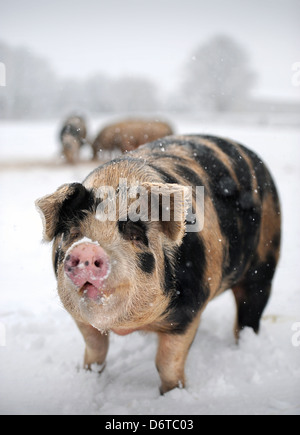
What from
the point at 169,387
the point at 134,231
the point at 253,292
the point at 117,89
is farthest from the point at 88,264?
the point at 117,89

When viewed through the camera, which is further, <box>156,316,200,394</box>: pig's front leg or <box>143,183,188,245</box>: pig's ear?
<box>156,316,200,394</box>: pig's front leg

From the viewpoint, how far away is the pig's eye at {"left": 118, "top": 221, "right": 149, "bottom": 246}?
6.81 feet

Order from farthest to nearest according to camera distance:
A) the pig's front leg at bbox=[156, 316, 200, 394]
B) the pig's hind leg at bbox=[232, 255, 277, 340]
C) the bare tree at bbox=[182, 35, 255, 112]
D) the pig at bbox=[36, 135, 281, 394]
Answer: the bare tree at bbox=[182, 35, 255, 112] → the pig's hind leg at bbox=[232, 255, 277, 340] → the pig's front leg at bbox=[156, 316, 200, 394] → the pig at bbox=[36, 135, 281, 394]

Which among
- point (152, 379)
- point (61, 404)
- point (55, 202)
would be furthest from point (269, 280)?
point (55, 202)

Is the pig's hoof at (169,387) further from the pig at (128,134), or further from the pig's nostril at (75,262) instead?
the pig at (128,134)

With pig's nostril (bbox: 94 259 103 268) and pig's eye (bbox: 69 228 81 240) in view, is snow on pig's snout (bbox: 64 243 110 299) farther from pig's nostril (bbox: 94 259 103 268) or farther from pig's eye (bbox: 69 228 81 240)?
pig's eye (bbox: 69 228 81 240)

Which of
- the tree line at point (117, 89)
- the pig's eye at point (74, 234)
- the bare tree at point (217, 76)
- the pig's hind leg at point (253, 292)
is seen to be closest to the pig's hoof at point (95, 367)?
the pig's hind leg at point (253, 292)

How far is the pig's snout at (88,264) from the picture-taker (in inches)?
72.7

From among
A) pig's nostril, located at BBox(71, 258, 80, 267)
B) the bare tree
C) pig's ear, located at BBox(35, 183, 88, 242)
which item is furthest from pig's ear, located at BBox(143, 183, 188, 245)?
the bare tree

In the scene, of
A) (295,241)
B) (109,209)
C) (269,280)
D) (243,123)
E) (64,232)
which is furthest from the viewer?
(243,123)

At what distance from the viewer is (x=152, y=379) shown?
120 inches

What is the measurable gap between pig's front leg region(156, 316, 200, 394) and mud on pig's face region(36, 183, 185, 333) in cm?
34
